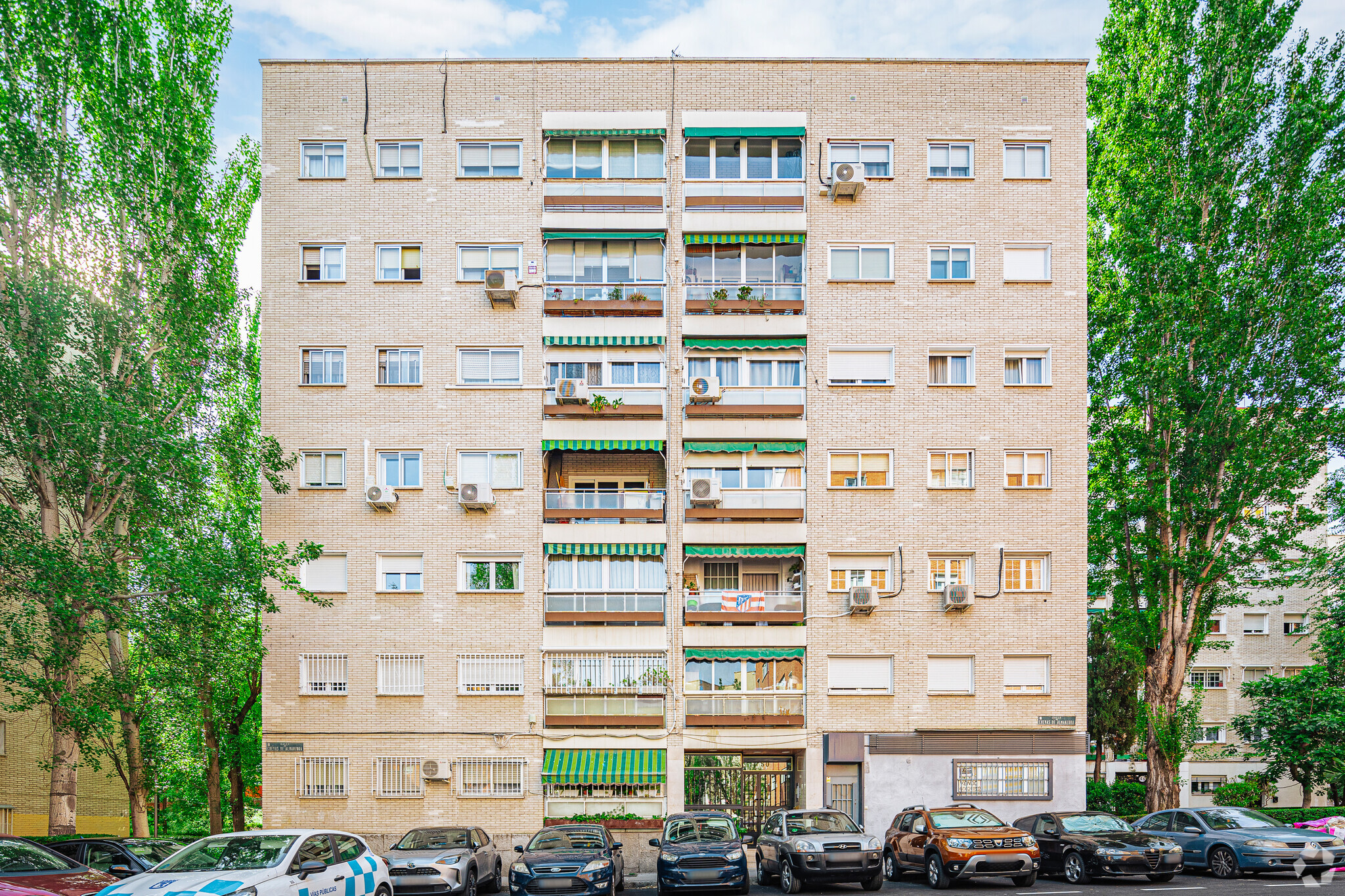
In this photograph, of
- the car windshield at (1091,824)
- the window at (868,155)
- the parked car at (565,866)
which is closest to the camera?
the parked car at (565,866)

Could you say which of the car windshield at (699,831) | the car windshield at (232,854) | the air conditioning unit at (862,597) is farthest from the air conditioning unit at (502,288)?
the car windshield at (232,854)

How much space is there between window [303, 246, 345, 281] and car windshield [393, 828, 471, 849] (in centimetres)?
1628

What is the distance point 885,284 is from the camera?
91.9ft

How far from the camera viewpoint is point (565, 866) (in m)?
16.8

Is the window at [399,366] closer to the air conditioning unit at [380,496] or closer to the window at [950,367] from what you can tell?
the air conditioning unit at [380,496]

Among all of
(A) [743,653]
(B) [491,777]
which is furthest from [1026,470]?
(B) [491,777]

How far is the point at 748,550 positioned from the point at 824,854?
10.7 m

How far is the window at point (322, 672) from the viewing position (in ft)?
87.2

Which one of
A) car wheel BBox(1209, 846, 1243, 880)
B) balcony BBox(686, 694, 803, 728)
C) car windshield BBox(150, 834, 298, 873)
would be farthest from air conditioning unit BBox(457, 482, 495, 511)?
car wheel BBox(1209, 846, 1243, 880)

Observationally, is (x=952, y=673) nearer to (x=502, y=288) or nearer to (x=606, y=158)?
(x=502, y=288)

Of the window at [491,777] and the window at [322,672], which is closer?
the window at [491,777]

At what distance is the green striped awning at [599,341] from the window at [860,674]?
1025 cm

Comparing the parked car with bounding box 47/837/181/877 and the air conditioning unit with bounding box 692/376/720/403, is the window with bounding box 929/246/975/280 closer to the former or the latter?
the air conditioning unit with bounding box 692/376/720/403

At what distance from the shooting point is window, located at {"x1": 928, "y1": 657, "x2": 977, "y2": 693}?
1051 inches
